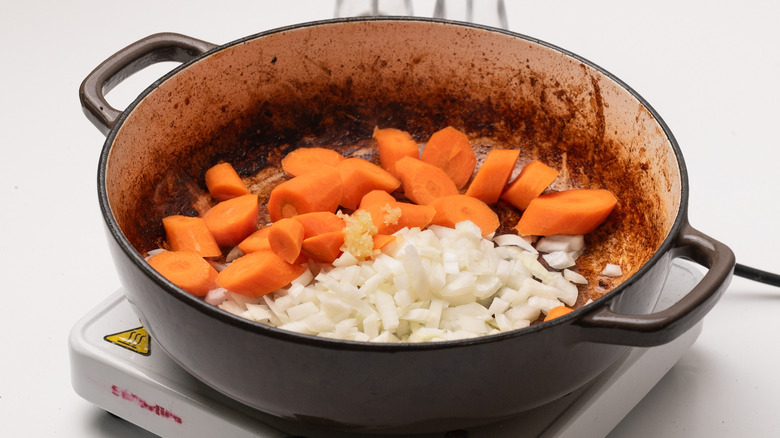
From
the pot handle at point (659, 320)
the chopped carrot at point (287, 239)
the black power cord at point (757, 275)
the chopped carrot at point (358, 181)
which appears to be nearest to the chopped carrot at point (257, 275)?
the chopped carrot at point (287, 239)

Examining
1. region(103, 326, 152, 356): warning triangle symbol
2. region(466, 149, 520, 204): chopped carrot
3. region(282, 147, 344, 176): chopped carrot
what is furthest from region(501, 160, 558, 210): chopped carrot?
region(103, 326, 152, 356): warning triangle symbol

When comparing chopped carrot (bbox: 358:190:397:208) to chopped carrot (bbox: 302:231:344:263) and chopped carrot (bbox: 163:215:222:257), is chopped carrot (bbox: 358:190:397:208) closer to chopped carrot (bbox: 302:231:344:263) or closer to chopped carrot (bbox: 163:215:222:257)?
chopped carrot (bbox: 302:231:344:263)

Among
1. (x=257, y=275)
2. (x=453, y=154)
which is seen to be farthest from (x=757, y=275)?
(x=257, y=275)

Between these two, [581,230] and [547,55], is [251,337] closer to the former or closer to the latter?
[581,230]

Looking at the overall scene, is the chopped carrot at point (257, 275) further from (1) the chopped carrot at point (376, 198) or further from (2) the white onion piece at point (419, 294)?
(1) the chopped carrot at point (376, 198)

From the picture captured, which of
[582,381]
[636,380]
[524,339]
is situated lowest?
[636,380]

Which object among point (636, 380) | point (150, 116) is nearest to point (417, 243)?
point (636, 380)
